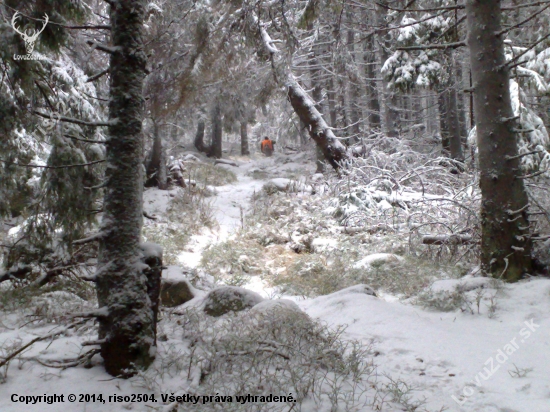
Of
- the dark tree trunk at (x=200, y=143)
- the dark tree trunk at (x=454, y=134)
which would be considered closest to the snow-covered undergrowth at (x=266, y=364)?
the dark tree trunk at (x=454, y=134)

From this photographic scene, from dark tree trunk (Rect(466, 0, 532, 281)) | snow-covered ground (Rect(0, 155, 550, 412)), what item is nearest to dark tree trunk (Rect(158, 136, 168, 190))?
snow-covered ground (Rect(0, 155, 550, 412))

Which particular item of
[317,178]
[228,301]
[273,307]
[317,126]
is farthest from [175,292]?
[317,178]

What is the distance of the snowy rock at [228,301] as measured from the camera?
4.25m

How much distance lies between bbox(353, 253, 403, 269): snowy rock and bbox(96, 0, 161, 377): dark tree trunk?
172 inches

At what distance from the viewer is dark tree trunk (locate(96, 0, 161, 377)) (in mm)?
2580

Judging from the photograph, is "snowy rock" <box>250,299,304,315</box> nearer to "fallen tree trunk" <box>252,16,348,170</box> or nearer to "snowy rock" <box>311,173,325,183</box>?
"fallen tree trunk" <box>252,16,348,170</box>

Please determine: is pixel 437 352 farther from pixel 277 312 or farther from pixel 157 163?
pixel 157 163

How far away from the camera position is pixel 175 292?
493 centimetres

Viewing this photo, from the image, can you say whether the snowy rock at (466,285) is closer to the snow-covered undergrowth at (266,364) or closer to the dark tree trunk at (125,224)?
the snow-covered undergrowth at (266,364)

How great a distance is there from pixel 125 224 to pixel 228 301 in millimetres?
1942

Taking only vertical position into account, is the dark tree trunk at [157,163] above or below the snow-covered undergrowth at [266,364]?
above

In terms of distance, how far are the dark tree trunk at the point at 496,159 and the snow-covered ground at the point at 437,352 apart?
0.35 m

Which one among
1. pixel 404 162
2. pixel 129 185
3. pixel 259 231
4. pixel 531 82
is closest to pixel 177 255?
pixel 259 231

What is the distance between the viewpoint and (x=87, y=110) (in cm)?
505
